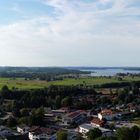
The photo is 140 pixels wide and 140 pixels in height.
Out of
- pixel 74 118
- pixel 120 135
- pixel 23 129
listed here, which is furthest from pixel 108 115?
pixel 120 135

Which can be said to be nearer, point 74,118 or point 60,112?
point 74,118

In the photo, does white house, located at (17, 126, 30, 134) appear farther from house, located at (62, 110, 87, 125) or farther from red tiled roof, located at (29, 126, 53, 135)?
house, located at (62, 110, 87, 125)

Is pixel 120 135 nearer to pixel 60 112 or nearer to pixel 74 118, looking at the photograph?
Answer: pixel 74 118

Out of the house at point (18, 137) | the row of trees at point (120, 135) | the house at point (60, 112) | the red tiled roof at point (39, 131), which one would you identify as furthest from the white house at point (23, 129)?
the house at point (60, 112)

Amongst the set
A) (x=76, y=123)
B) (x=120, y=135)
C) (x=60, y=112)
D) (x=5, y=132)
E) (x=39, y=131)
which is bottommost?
(x=76, y=123)

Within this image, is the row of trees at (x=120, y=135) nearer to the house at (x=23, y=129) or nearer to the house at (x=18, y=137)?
the house at (x=18, y=137)

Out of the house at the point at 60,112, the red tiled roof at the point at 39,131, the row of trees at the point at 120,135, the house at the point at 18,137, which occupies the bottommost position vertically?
the house at the point at 18,137

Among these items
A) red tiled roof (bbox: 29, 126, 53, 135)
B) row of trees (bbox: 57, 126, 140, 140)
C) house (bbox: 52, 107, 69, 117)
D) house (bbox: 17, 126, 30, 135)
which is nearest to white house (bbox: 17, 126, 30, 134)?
house (bbox: 17, 126, 30, 135)

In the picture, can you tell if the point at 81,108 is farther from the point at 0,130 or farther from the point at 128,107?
the point at 0,130

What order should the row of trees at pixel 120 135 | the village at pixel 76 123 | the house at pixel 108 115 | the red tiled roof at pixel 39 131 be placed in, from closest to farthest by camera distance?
the row of trees at pixel 120 135, the village at pixel 76 123, the red tiled roof at pixel 39 131, the house at pixel 108 115

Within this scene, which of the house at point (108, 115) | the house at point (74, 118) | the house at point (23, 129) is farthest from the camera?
the house at point (108, 115)

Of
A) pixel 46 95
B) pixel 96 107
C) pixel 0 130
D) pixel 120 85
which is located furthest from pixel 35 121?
pixel 120 85
